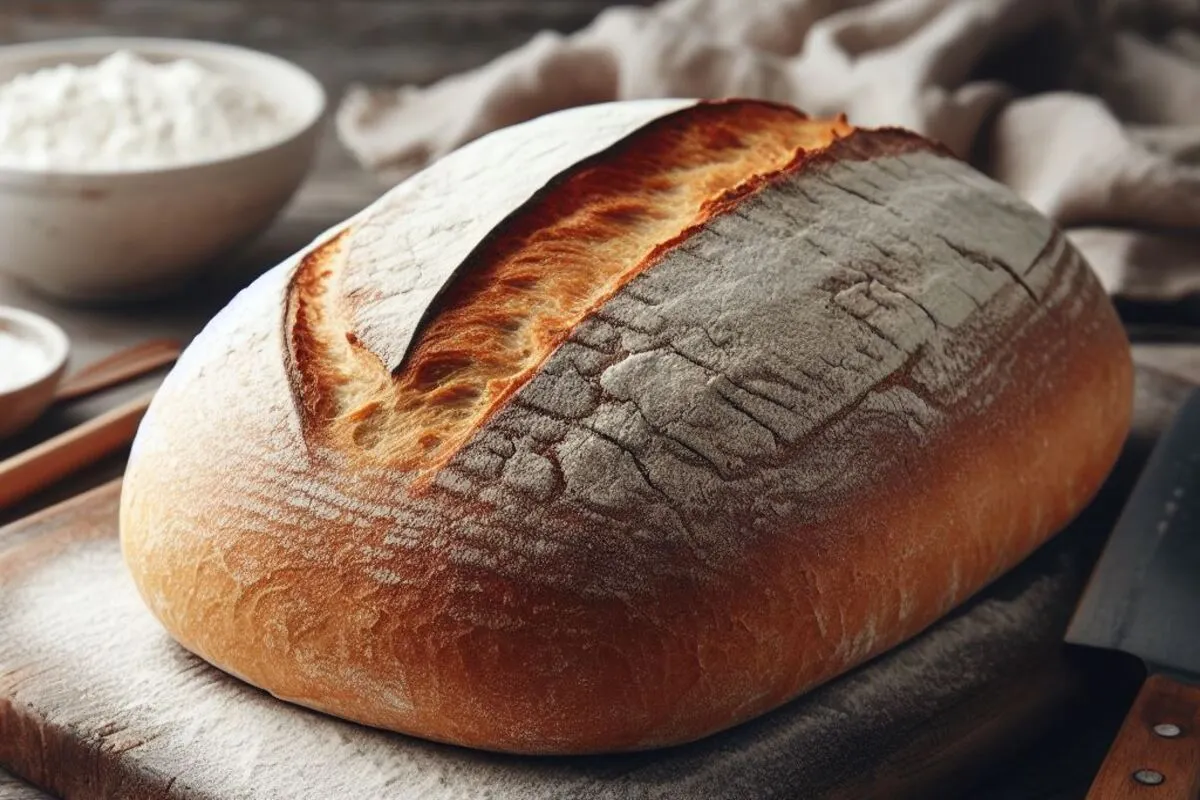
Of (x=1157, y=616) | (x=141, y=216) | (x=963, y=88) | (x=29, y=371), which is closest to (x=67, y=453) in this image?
(x=29, y=371)

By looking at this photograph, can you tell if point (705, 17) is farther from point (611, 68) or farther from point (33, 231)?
point (33, 231)

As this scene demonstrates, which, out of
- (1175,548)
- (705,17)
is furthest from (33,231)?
(1175,548)

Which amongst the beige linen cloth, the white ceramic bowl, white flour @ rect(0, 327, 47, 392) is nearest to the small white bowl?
white flour @ rect(0, 327, 47, 392)

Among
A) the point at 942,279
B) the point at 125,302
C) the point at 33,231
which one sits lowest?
the point at 125,302

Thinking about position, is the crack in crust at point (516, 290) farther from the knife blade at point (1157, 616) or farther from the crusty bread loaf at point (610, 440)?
the knife blade at point (1157, 616)

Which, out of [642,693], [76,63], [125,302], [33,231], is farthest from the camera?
[76,63]

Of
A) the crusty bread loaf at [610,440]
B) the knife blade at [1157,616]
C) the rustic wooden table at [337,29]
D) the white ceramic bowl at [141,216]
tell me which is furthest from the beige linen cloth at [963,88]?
the crusty bread loaf at [610,440]
